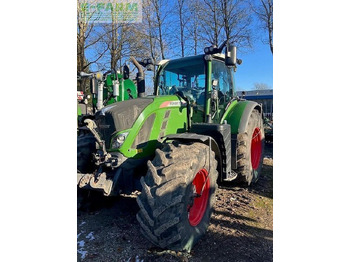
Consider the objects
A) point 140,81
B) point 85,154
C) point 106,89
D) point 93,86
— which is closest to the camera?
point 85,154

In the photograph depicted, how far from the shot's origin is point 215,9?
2732 mm

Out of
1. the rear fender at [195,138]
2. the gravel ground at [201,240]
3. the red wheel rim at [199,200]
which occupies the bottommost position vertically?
the gravel ground at [201,240]

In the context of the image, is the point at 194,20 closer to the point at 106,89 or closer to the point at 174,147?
the point at 174,147

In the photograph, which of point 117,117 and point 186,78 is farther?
point 186,78

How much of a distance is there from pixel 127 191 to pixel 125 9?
5.64 ft

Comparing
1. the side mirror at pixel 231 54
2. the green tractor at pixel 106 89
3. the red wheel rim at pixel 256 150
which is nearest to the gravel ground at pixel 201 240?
the red wheel rim at pixel 256 150

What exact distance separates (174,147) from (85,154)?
1225mm

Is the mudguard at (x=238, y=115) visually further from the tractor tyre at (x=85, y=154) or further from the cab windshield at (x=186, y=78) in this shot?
the tractor tyre at (x=85, y=154)

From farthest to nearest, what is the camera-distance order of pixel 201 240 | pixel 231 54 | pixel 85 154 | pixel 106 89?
pixel 106 89, pixel 85 154, pixel 231 54, pixel 201 240

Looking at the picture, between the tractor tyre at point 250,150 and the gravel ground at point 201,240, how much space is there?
0.34 metres

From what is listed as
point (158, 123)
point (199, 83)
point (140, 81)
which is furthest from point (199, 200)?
point (140, 81)

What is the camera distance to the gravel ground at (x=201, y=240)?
2.12m

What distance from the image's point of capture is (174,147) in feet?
7.20
